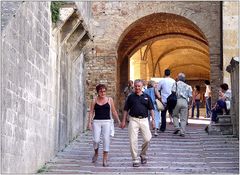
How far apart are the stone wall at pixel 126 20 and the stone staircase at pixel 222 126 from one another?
5258mm

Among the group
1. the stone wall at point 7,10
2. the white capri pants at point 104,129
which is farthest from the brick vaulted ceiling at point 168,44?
the stone wall at point 7,10

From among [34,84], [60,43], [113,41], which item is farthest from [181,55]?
[34,84]

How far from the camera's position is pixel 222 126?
41.5ft

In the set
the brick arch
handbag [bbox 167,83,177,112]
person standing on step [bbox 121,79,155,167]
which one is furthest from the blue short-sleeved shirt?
the brick arch

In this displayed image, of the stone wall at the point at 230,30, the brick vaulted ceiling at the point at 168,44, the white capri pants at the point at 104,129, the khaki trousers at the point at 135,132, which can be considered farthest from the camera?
the brick vaulted ceiling at the point at 168,44

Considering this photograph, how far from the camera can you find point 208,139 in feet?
38.9

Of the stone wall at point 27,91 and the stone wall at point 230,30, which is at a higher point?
the stone wall at point 230,30

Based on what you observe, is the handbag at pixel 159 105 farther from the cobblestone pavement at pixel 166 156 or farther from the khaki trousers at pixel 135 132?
the khaki trousers at pixel 135 132

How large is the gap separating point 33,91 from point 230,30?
1056 cm

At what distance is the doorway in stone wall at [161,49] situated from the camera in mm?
20344

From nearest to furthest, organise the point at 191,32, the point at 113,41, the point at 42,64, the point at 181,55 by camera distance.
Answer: the point at 42,64 < the point at 113,41 < the point at 191,32 < the point at 181,55

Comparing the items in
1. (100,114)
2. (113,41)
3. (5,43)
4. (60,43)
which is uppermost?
(113,41)

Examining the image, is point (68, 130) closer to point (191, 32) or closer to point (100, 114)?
point (100, 114)

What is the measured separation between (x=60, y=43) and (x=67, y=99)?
4.66ft
